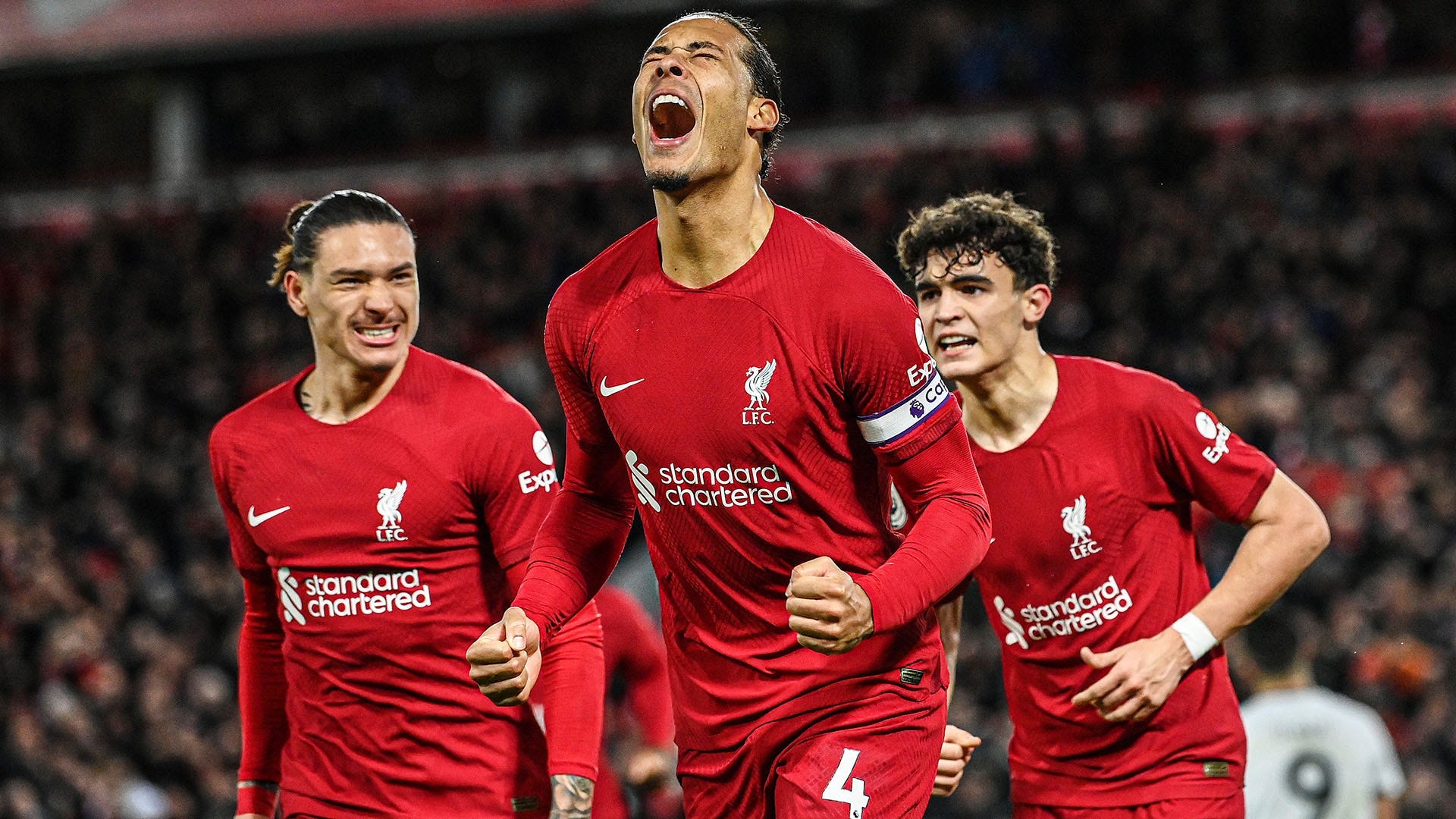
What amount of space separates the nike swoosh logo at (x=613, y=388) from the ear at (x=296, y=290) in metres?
1.36

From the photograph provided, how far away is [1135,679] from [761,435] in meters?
1.24

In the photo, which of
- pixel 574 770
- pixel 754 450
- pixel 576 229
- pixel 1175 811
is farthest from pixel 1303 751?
pixel 576 229

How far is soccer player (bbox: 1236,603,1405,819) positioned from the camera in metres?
6.37

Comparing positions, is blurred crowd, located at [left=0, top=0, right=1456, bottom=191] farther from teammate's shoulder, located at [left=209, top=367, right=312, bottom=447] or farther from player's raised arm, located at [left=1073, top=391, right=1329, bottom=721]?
teammate's shoulder, located at [left=209, top=367, right=312, bottom=447]

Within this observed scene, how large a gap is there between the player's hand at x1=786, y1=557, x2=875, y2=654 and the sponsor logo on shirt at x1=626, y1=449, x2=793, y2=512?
485 millimetres

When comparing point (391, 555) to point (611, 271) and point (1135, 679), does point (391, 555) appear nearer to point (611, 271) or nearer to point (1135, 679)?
point (611, 271)

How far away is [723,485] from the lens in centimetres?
344

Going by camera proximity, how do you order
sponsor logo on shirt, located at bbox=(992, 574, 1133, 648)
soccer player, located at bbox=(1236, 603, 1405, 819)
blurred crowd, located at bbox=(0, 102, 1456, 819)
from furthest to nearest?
1. blurred crowd, located at bbox=(0, 102, 1456, 819)
2. soccer player, located at bbox=(1236, 603, 1405, 819)
3. sponsor logo on shirt, located at bbox=(992, 574, 1133, 648)

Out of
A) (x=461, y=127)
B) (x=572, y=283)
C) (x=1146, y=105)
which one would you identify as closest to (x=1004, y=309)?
(x=572, y=283)

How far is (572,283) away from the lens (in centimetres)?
368

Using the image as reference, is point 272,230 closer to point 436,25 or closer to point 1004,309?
point 436,25

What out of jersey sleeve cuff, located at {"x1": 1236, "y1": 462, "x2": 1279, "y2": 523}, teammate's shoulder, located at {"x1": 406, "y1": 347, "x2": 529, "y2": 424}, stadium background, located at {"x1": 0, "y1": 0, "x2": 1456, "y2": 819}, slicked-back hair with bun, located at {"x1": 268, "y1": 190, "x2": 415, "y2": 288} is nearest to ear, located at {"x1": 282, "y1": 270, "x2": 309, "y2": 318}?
slicked-back hair with bun, located at {"x1": 268, "y1": 190, "x2": 415, "y2": 288}

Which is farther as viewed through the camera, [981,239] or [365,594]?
[981,239]

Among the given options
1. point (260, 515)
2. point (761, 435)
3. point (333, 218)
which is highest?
point (333, 218)
